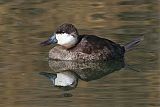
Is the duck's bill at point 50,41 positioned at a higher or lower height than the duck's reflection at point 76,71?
higher

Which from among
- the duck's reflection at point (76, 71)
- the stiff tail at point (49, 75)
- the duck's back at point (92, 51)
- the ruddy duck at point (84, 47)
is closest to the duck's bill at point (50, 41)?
the ruddy duck at point (84, 47)

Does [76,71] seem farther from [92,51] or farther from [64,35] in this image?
[64,35]

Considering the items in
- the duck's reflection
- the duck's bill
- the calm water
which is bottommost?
the duck's reflection

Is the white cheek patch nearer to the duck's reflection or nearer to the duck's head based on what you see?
the duck's head

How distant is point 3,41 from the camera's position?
45.4 ft

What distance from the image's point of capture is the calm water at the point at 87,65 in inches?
413

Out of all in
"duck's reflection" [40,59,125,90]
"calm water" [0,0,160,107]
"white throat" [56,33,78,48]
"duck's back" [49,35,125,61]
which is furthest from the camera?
"white throat" [56,33,78,48]

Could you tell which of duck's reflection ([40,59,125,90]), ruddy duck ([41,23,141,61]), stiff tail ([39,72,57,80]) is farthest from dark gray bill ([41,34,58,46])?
stiff tail ([39,72,57,80])

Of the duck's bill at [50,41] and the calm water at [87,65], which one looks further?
the duck's bill at [50,41]

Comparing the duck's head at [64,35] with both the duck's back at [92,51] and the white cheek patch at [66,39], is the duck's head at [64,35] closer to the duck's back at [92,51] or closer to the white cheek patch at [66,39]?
the white cheek patch at [66,39]

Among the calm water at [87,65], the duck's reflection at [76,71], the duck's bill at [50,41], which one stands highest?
the duck's bill at [50,41]

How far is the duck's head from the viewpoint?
13266mm

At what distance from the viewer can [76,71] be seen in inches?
487

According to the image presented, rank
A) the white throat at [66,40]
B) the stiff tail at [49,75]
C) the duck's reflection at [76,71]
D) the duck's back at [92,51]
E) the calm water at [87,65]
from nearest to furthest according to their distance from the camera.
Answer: the calm water at [87,65] < the duck's reflection at [76,71] < the stiff tail at [49,75] < the duck's back at [92,51] < the white throat at [66,40]
